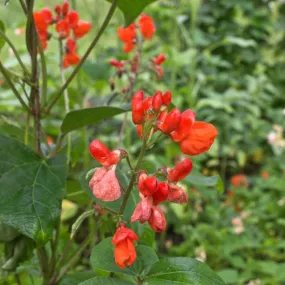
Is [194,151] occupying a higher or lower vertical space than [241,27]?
higher

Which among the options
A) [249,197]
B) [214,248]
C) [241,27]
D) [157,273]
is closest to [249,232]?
[214,248]

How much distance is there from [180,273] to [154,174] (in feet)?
0.53

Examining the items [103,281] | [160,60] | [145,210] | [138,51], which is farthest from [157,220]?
[138,51]

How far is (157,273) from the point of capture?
79cm

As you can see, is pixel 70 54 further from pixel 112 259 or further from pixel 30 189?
pixel 112 259

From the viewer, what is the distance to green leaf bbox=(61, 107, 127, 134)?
93 centimetres

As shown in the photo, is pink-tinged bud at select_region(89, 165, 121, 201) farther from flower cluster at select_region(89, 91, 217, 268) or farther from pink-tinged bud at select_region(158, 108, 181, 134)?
pink-tinged bud at select_region(158, 108, 181, 134)

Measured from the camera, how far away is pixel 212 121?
1542 mm

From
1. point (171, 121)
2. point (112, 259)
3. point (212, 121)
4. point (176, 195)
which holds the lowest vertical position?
point (212, 121)

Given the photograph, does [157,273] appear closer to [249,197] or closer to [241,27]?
[249,197]

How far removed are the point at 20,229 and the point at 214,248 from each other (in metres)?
1.77

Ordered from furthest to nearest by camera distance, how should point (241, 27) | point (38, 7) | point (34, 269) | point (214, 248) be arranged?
point (241, 27)
point (214, 248)
point (38, 7)
point (34, 269)

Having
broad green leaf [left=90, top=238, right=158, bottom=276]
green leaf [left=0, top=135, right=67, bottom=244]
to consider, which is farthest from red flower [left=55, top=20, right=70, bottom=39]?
broad green leaf [left=90, top=238, right=158, bottom=276]

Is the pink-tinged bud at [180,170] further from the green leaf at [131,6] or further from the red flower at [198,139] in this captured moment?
the green leaf at [131,6]
